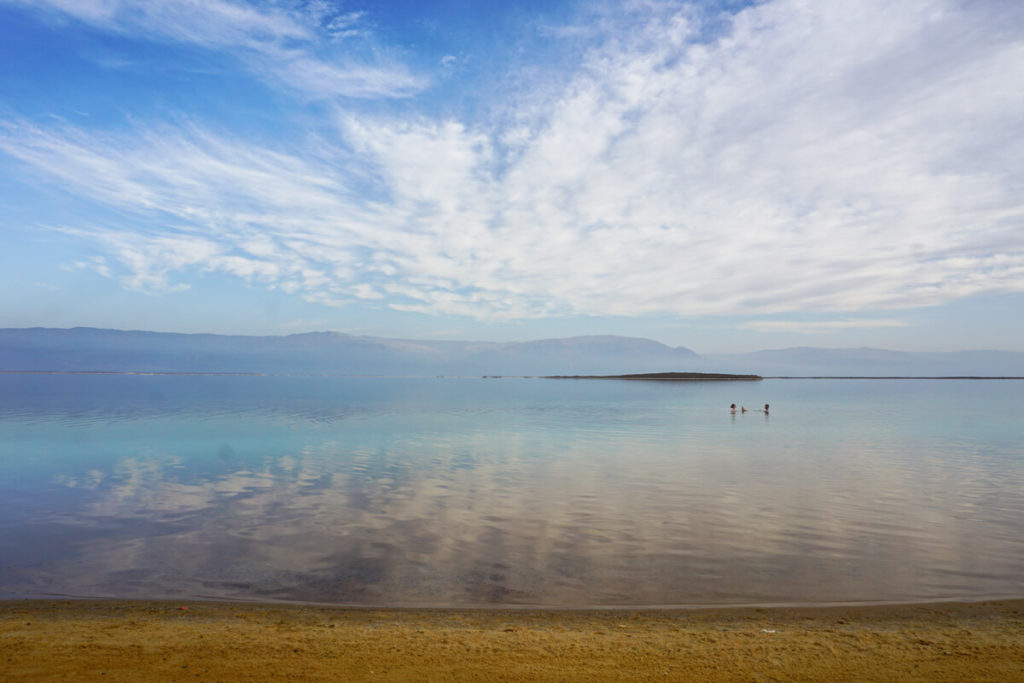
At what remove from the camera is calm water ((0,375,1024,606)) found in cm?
1425

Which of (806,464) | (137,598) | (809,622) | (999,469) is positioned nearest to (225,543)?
(137,598)

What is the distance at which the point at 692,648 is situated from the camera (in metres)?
10.2

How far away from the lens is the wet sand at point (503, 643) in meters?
9.20

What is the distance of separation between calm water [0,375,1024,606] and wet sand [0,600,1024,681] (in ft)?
3.67

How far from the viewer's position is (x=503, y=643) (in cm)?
1041

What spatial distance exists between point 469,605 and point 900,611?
30.0 ft

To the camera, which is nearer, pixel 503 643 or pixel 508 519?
pixel 503 643

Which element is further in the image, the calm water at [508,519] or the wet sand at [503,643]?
the calm water at [508,519]

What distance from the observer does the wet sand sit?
9.20 m

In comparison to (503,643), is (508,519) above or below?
below

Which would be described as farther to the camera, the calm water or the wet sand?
the calm water

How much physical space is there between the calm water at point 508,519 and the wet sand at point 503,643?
1.12 metres

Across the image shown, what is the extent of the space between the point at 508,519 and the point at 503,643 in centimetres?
1003

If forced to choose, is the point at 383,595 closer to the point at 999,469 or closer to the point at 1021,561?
the point at 1021,561
